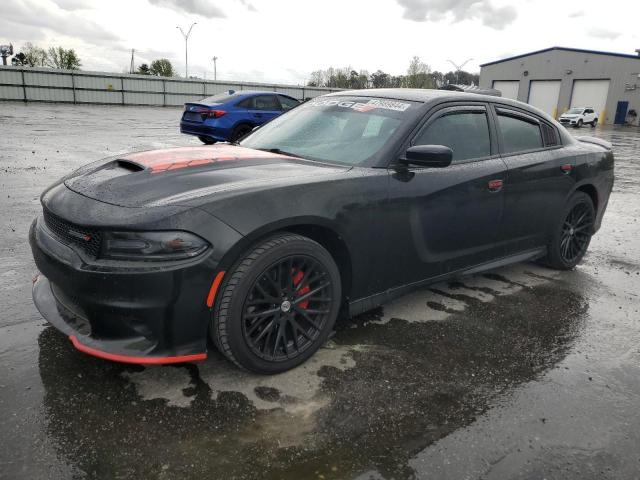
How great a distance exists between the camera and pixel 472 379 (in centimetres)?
287

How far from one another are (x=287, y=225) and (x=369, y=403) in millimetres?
976

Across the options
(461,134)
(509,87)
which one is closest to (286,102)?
(461,134)

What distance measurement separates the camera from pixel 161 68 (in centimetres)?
7688

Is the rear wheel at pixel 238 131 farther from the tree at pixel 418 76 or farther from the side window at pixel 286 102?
the tree at pixel 418 76

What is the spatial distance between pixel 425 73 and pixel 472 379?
78.1 meters

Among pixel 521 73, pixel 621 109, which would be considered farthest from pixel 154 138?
pixel 521 73

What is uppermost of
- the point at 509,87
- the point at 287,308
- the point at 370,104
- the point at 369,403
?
the point at 509,87

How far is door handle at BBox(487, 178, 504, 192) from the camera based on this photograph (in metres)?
3.70

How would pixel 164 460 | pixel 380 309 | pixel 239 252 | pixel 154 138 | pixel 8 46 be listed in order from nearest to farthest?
pixel 164 460 < pixel 239 252 < pixel 380 309 < pixel 154 138 < pixel 8 46

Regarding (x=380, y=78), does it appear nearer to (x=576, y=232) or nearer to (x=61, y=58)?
(x=61, y=58)

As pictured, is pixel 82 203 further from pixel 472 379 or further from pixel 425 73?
pixel 425 73

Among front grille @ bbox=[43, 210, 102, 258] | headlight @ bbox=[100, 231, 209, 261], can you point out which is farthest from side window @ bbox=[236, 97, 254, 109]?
headlight @ bbox=[100, 231, 209, 261]

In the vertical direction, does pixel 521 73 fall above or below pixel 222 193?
above

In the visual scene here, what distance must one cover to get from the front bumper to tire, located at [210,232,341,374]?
0.44 feet
